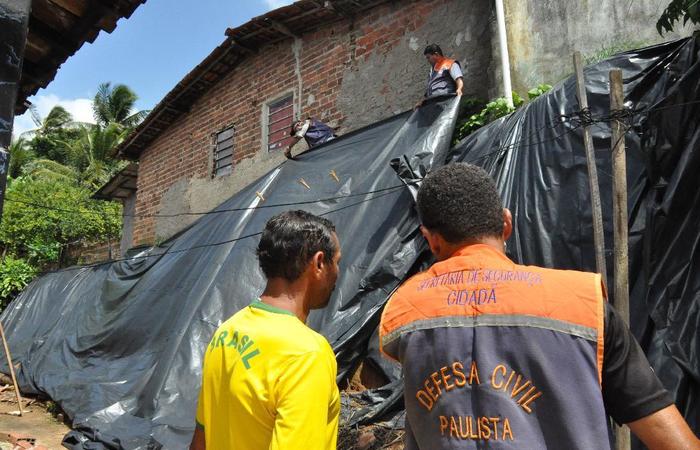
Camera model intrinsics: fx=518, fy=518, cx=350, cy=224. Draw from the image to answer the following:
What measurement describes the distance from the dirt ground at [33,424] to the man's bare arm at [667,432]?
5275 mm

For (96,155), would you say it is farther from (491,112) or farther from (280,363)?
(280,363)

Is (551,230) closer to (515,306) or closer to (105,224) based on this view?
(515,306)

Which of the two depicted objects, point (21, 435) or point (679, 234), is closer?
point (679, 234)

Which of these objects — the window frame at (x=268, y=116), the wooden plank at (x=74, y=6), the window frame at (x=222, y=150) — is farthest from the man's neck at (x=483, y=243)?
the window frame at (x=222, y=150)

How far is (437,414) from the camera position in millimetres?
1138

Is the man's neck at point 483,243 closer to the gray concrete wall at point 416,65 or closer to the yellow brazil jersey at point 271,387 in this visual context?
the yellow brazil jersey at point 271,387

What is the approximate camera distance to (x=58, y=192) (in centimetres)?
1720

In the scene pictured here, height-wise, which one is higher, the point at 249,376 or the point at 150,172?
the point at 150,172

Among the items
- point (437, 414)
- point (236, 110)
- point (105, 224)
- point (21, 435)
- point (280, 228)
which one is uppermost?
point (236, 110)

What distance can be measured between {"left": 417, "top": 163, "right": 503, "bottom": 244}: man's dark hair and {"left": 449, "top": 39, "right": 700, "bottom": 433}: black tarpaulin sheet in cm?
192

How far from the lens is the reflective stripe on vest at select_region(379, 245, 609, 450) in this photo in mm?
1026

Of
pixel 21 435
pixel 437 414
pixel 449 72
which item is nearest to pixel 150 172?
pixel 21 435

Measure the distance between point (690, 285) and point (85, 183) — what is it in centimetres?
2443

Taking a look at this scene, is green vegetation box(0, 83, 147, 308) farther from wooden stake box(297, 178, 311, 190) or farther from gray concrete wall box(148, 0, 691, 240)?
gray concrete wall box(148, 0, 691, 240)
